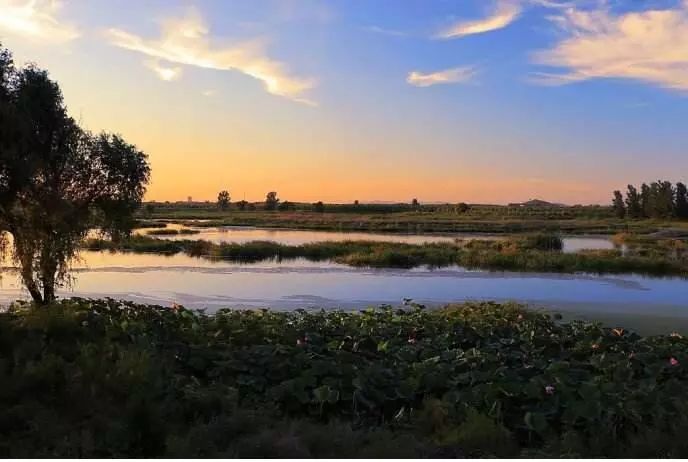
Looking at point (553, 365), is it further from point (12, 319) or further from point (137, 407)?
point (12, 319)

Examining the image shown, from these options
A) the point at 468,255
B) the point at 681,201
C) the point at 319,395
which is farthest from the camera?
the point at 681,201

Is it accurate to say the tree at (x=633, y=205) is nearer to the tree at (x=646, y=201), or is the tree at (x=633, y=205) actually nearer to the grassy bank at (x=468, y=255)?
the tree at (x=646, y=201)

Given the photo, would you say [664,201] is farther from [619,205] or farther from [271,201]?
[271,201]

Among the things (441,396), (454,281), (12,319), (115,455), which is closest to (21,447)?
(115,455)

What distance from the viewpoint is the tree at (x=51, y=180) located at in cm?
1102

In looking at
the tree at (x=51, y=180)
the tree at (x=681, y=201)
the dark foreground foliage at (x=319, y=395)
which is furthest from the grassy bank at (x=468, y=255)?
the tree at (x=681, y=201)

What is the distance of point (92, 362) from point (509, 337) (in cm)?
727

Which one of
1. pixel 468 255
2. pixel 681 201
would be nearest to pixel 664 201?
pixel 681 201

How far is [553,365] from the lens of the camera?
8.06 m

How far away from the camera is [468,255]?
33188 millimetres

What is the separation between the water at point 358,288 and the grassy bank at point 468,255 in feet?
6.81

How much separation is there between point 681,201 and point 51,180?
3395 inches

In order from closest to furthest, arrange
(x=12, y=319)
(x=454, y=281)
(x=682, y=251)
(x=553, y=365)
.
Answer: (x=553, y=365), (x=12, y=319), (x=454, y=281), (x=682, y=251)

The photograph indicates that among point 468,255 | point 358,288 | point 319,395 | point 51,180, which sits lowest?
point 358,288
